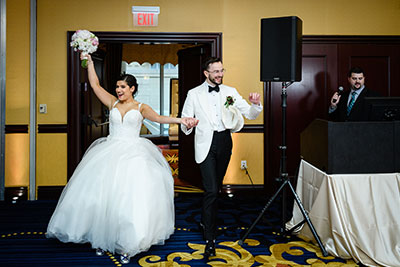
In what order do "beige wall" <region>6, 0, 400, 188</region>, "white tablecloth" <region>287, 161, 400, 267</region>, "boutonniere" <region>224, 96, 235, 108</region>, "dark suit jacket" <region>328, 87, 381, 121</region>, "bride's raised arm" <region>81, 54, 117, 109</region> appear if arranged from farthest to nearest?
1. "beige wall" <region>6, 0, 400, 188</region>
2. "dark suit jacket" <region>328, 87, 381, 121</region>
3. "bride's raised arm" <region>81, 54, 117, 109</region>
4. "boutonniere" <region>224, 96, 235, 108</region>
5. "white tablecloth" <region>287, 161, 400, 267</region>

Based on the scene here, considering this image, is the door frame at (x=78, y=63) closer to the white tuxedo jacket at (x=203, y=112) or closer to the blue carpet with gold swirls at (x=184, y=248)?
the blue carpet with gold swirls at (x=184, y=248)

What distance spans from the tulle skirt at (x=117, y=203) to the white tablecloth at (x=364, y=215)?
1.46m

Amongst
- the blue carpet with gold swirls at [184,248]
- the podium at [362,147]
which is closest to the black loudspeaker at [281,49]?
the podium at [362,147]

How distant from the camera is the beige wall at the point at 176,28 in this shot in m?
5.62

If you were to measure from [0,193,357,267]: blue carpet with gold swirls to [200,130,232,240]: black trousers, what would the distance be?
28 cm

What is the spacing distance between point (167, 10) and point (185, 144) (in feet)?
7.21

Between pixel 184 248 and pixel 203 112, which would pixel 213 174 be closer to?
pixel 203 112

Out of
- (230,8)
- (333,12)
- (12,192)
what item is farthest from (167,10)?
(12,192)

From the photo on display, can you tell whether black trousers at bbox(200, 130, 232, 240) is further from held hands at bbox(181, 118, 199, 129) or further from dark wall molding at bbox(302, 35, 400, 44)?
dark wall molding at bbox(302, 35, 400, 44)

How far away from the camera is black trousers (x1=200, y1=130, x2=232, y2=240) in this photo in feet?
11.7

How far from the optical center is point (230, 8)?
19.0 ft

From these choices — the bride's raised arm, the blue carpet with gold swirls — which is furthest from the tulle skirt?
the bride's raised arm

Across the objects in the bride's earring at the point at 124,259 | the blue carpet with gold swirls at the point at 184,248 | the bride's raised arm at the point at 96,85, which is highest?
the bride's raised arm at the point at 96,85

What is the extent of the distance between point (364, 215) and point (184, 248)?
1599 millimetres
